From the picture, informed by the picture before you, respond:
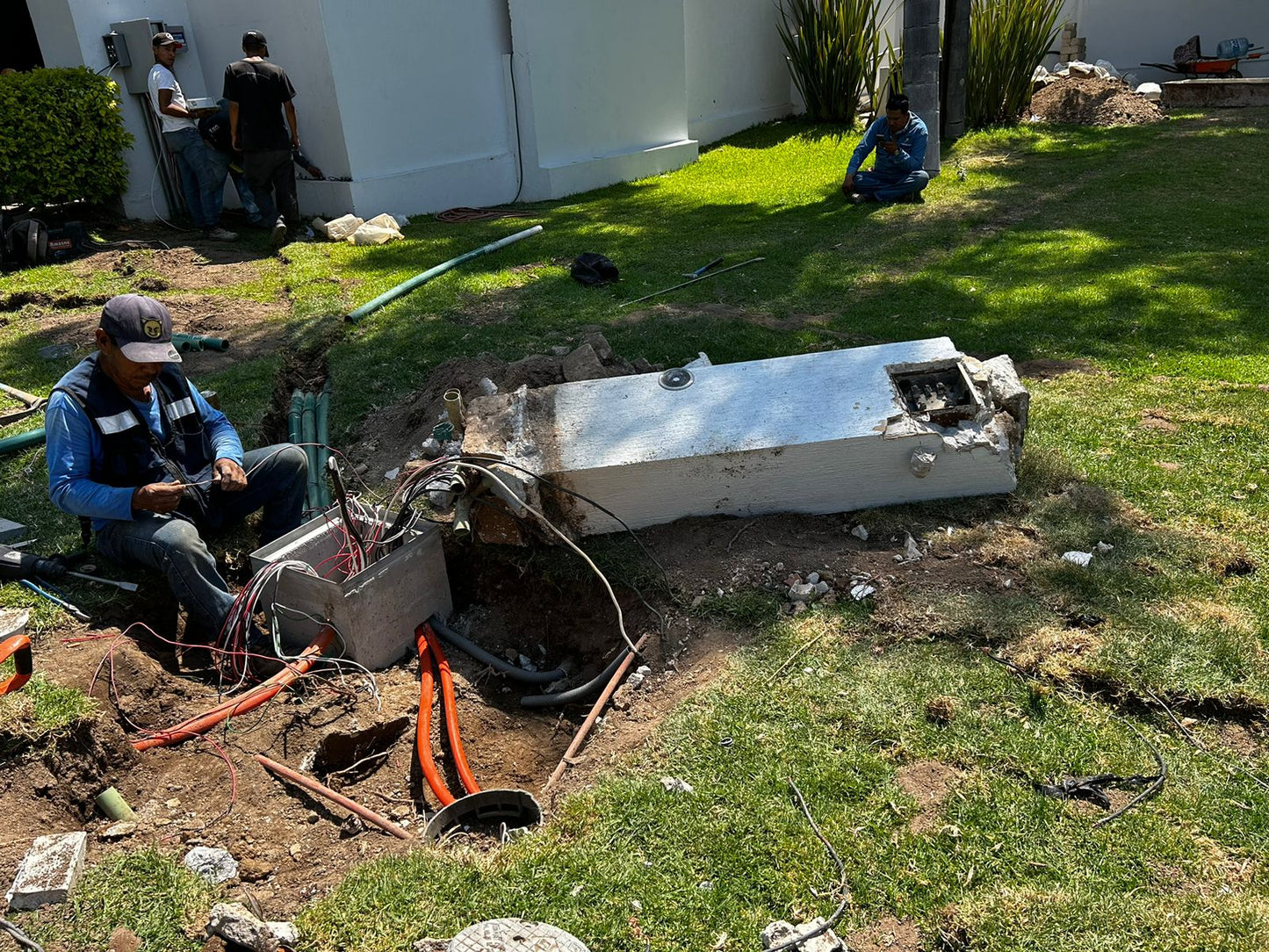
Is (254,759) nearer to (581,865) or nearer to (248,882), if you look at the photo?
(248,882)

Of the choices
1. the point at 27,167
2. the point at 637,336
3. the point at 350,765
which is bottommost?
the point at 350,765

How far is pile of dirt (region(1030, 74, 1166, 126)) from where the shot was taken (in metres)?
13.5

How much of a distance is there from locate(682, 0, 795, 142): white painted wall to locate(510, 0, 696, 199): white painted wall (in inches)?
33.9

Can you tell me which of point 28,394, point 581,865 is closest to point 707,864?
point 581,865

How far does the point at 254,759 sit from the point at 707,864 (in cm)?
170

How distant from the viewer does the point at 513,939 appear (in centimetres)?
251

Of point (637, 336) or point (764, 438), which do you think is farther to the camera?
point (637, 336)

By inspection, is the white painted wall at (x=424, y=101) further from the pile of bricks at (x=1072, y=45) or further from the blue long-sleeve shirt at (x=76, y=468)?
the pile of bricks at (x=1072, y=45)

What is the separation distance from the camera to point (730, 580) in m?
4.19

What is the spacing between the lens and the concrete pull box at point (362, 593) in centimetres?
404

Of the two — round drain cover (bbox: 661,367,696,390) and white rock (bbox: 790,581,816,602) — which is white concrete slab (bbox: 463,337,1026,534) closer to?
round drain cover (bbox: 661,367,696,390)

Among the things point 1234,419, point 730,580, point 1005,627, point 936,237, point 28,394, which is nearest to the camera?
point 1005,627

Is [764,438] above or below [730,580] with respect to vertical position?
above

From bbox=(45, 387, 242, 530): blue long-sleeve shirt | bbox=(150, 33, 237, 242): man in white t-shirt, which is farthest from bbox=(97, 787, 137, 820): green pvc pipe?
bbox=(150, 33, 237, 242): man in white t-shirt
